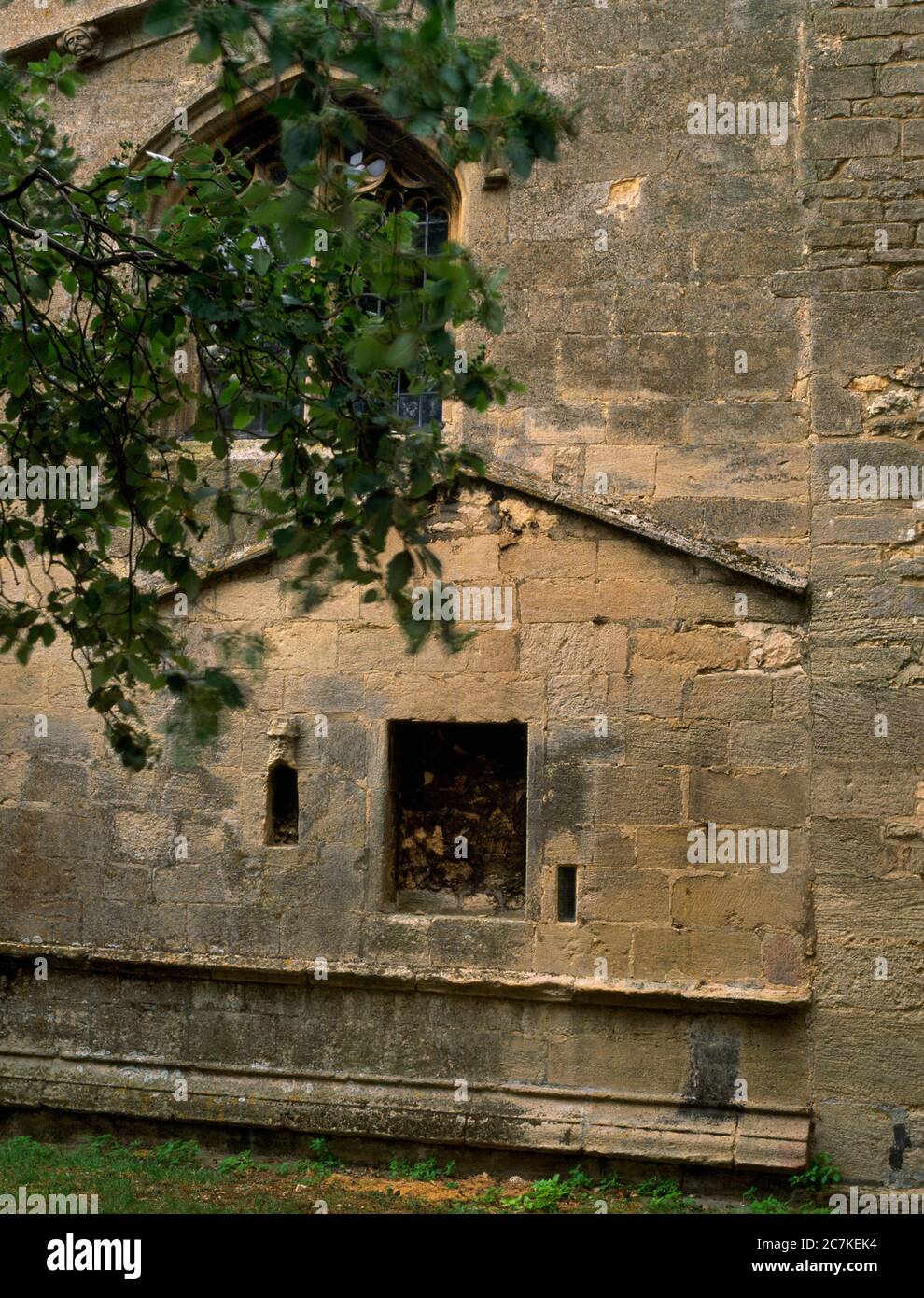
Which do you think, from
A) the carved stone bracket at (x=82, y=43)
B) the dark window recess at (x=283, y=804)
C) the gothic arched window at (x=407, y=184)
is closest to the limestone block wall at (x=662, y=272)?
the gothic arched window at (x=407, y=184)

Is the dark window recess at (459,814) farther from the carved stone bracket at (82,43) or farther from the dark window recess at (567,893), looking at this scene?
the carved stone bracket at (82,43)

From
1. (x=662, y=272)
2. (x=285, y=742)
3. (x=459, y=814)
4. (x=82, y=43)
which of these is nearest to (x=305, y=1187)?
(x=459, y=814)

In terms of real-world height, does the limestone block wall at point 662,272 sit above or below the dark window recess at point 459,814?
above

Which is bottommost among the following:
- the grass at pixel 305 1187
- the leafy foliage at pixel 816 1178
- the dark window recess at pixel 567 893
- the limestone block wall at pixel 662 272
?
the grass at pixel 305 1187

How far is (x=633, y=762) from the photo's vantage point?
6.59 m

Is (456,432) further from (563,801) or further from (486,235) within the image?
(563,801)

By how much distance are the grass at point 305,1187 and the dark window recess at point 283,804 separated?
1.58m

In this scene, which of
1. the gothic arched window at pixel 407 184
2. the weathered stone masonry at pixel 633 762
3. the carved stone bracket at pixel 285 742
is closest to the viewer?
the weathered stone masonry at pixel 633 762

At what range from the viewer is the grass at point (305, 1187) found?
237 inches

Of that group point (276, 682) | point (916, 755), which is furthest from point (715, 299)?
point (276, 682)

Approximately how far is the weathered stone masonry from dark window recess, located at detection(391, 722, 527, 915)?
0.52 ft

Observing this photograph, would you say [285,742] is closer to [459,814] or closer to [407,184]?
[459,814]

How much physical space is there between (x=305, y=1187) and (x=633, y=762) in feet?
8.59

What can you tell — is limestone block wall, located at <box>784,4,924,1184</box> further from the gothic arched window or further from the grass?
the gothic arched window
